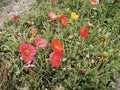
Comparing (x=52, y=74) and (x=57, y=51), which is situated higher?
(x=57, y=51)

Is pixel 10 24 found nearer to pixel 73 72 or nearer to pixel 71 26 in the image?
pixel 71 26

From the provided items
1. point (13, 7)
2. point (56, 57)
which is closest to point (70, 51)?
point (56, 57)

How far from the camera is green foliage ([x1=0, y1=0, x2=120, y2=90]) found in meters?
3.04

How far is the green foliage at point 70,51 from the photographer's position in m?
3.04

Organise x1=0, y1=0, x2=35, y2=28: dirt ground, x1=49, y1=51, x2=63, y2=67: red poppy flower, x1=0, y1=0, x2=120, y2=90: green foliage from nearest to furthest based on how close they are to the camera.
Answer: x1=49, y1=51, x2=63, y2=67: red poppy flower → x1=0, y1=0, x2=120, y2=90: green foliage → x1=0, y1=0, x2=35, y2=28: dirt ground

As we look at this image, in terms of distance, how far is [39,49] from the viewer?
318 centimetres

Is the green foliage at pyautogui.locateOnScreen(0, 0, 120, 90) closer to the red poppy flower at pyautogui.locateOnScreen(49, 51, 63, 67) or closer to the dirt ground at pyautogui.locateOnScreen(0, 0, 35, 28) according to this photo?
the dirt ground at pyautogui.locateOnScreen(0, 0, 35, 28)

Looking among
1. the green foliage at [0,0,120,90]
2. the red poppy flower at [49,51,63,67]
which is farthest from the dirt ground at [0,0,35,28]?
the red poppy flower at [49,51,63,67]

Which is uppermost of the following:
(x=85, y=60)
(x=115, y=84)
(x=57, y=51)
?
(x=57, y=51)

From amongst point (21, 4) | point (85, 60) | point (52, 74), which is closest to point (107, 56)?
point (85, 60)

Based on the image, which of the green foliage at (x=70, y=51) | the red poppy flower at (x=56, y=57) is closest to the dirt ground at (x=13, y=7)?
the green foliage at (x=70, y=51)

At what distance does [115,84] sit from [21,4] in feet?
5.16

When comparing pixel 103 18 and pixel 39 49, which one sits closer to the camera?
pixel 39 49

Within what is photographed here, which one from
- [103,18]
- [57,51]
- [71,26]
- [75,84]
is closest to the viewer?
[57,51]
